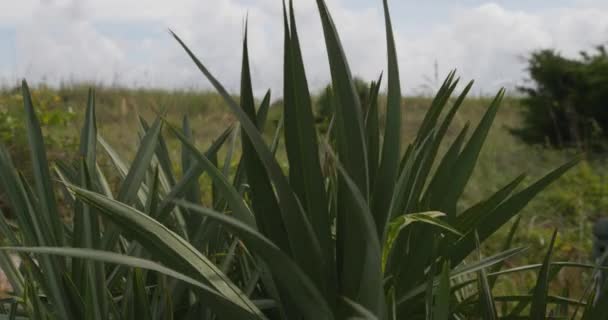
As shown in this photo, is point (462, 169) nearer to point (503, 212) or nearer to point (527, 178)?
point (503, 212)

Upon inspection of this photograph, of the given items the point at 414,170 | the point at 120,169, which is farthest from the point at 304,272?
the point at 120,169

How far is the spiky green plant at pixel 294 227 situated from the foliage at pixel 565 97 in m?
8.55

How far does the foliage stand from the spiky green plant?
8554mm

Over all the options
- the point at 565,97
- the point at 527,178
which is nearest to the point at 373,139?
the point at 527,178

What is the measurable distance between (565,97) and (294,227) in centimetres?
932

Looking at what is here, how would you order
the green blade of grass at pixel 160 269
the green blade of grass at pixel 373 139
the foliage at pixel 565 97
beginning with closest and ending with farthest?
the green blade of grass at pixel 160 269 < the green blade of grass at pixel 373 139 < the foliage at pixel 565 97

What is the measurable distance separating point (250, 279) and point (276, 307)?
6cm

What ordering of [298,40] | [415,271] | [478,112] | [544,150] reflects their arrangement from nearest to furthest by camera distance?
1. [298,40]
2. [415,271]
3. [544,150]
4. [478,112]

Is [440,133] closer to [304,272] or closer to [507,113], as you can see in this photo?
[304,272]

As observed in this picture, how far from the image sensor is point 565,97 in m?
9.59

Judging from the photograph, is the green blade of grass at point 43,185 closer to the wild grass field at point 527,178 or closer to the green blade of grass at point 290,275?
the wild grass field at point 527,178

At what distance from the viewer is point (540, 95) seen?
32.2 ft

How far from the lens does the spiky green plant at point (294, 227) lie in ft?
3.09

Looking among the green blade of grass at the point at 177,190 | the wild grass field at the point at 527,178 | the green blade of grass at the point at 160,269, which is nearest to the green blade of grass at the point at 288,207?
the green blade of grass at the point at 160,269
